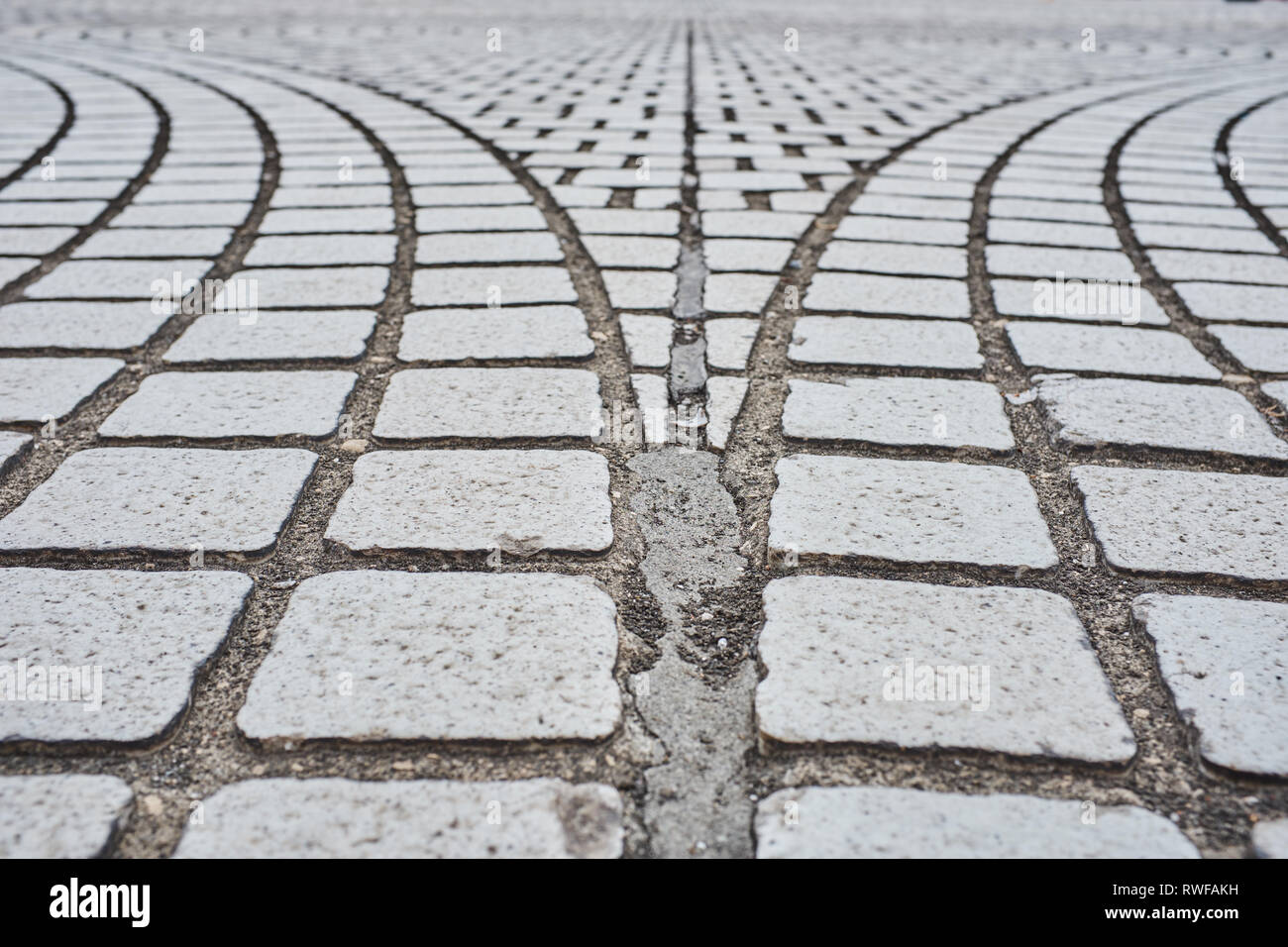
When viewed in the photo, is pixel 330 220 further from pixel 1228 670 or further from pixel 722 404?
pixel 1228 670

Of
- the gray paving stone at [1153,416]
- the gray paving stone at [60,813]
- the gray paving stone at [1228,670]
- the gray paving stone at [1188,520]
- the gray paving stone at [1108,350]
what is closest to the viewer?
the gray paving stone at [60,813]

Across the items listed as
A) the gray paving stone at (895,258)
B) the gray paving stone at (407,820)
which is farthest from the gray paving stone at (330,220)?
the gray paving stone at (407,820)

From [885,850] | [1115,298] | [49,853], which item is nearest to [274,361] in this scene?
[49,853]

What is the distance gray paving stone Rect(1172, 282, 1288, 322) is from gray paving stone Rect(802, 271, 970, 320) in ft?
2.43

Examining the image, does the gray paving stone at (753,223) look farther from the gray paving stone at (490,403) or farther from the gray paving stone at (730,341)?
the gray paving stone at (490,403)

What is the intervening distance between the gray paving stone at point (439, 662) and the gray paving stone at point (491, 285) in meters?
1.45

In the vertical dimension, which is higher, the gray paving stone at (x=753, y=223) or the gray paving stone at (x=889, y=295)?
the gray paving stone at (x=753, y=223)

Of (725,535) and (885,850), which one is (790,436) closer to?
(725,535)

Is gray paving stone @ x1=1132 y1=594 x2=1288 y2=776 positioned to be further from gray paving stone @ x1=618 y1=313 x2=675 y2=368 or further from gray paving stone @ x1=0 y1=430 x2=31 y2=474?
gray paving stone @ x1=0 y1=430 x2=31 y2=474

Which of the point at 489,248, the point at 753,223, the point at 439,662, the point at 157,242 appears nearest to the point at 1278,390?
the point at 753,223

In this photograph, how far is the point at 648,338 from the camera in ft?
8.55

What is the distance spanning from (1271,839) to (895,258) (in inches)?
96.7

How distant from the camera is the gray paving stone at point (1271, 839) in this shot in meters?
1.14

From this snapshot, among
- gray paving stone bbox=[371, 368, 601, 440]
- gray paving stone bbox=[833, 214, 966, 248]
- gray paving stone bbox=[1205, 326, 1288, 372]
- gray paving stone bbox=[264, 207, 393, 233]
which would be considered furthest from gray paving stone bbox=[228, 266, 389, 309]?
gray paving stone bbox=[833, 214, 966, 248]
